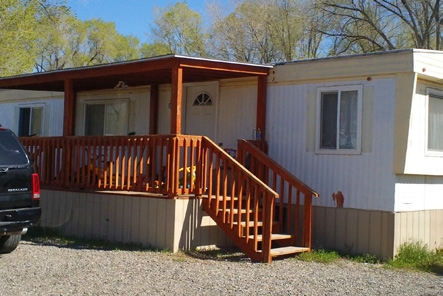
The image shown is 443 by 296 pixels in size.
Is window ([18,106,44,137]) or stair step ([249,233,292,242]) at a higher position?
window ([18,106,44,137])

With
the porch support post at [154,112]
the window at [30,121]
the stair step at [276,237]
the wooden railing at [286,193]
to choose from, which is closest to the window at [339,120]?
the wooden railing at [286,193]

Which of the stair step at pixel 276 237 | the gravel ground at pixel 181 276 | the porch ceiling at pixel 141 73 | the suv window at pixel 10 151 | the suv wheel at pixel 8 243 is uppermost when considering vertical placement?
the porch ceiling at pixel 141 73

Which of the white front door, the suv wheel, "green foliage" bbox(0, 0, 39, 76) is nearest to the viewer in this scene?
the suv wheel

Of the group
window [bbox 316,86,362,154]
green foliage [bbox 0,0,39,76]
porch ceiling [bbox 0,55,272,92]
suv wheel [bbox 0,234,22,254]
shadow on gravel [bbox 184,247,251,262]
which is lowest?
shadow on gravel [bbox 184,247,251,262]

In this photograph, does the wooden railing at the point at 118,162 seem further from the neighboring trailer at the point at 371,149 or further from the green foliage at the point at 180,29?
the green foliage at the point at 180,29

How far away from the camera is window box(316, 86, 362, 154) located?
34.4 feet

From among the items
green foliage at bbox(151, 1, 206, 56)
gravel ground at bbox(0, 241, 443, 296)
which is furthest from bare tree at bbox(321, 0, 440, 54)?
gravel ground at bbox(0, 241, 443, 296)

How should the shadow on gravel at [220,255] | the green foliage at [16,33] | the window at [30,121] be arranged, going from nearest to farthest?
the shadow on gravel at [220,255]
the window at [30,121]
the green foliage at [16,33]

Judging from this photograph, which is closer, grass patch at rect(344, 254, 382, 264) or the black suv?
the black suv

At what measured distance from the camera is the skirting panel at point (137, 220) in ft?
33.2

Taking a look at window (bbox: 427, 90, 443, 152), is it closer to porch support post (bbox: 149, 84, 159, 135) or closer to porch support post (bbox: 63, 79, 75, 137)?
porch support post (bbox: 149, 84, 159, 135)

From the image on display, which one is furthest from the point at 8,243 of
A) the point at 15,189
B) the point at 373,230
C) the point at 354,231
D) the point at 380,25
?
the point at 380,25

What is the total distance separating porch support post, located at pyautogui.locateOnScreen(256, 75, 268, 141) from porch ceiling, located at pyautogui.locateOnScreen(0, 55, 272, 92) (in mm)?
168

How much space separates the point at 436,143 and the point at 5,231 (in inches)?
268
